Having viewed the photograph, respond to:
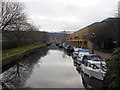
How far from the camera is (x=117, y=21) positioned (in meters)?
22.8

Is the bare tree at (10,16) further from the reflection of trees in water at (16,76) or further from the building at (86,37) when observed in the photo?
the building at (86,37)

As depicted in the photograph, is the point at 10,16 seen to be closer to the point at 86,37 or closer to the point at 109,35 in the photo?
the point at 109,35

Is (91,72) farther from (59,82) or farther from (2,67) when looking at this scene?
(2,67)

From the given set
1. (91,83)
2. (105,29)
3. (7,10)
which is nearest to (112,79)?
(91,83)

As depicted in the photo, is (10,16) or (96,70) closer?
(96,70)

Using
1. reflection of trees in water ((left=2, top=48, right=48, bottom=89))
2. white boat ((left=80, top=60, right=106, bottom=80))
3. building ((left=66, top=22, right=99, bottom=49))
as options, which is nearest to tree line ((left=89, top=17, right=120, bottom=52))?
building ((left=66, top=22, right=99, bottom=49))

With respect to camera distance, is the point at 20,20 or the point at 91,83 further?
the point at 20,20

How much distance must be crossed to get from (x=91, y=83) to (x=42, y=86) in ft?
12.3

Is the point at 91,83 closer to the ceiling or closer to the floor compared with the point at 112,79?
closer to the floor

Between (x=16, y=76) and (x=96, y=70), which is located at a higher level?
(x=96, y=70)

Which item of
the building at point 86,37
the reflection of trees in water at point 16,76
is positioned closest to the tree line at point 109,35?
the building at point 86,37

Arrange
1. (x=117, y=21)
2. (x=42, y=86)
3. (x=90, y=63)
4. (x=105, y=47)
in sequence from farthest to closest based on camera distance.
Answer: (x=105, y=47) < (x=117, y=21) < (x=90, y=63) < (x=42, y=86)

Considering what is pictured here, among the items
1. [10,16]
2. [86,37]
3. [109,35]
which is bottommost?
[86,37]

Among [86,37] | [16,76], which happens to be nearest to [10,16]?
[16,76]
